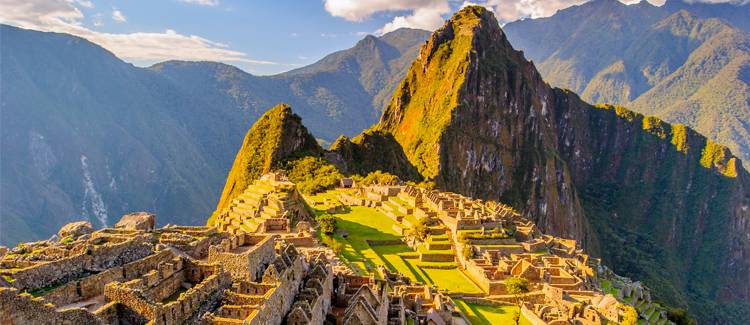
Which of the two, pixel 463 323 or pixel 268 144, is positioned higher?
pixel 268 144

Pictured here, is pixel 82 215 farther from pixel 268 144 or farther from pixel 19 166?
pixel 268 144

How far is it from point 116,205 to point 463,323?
130869mm

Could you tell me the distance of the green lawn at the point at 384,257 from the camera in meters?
39.4

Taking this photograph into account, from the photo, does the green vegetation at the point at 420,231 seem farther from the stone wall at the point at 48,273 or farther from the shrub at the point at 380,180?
the stone wall at the point at 48,273

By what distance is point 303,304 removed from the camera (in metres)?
17.5

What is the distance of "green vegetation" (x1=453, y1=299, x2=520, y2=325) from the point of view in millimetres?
33906

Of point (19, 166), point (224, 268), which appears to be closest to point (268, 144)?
point (19, 166)

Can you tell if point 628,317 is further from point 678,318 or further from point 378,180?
point 378,180

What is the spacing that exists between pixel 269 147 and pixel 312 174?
1324 cm

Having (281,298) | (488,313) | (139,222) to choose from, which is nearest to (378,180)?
(488,313)

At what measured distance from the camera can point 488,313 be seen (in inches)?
1417

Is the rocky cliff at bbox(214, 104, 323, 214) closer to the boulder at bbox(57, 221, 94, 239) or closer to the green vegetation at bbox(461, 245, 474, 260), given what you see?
the green vegetation at bbox(461, 245, 474, 260)

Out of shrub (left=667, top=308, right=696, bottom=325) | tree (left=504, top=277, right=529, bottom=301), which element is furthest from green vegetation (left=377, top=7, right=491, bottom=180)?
tree (left=504, top=277, right=529, bottom=301)

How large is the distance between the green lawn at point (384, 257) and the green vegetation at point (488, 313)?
79.9 inches
